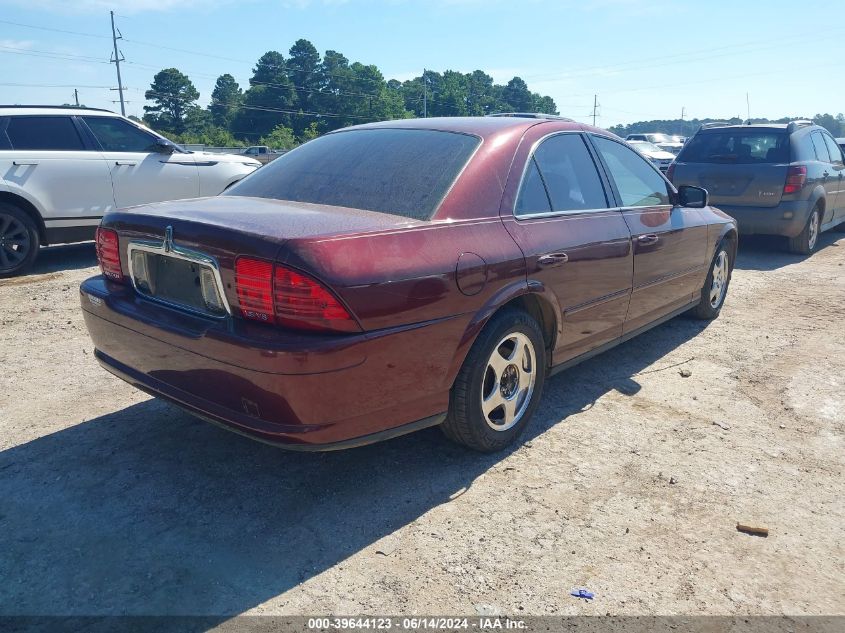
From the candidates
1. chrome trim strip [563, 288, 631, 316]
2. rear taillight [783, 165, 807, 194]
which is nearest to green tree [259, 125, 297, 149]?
rear taillight [783, 165, 807, 194]

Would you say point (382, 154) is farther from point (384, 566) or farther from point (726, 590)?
point (726, 590)

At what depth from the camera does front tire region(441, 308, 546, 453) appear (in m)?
3.10

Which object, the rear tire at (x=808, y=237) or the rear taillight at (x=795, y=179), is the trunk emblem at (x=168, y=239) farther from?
the rear tire at (x=808, y=237)

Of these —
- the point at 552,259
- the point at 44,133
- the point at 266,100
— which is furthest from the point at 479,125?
the point at 266,100

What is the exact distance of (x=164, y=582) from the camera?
94.7 inches

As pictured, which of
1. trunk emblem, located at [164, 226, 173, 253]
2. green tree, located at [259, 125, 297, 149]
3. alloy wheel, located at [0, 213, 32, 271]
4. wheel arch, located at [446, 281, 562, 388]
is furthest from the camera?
green tree, located at [259, 125, 297, 149]

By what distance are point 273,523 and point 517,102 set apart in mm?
125616

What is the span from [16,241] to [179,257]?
550 cm

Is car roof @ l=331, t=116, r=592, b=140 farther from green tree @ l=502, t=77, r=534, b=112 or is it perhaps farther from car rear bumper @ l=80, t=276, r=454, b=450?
green tree @ l=502, t=77, r=534, b=112

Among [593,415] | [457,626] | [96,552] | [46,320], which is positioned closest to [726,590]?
[457,626]

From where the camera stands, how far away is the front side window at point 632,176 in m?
4.29

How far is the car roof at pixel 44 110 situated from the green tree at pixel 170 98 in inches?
3670

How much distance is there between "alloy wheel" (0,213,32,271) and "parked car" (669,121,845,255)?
7.91m

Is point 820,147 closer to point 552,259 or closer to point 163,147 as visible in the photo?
point 552,259
